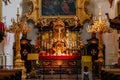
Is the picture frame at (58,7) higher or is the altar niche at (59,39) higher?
the picture frame at (58,7)

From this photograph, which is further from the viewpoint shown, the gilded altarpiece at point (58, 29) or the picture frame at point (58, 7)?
the picture frame at point (58, 7)

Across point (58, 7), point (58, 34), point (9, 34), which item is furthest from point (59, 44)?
point (9, 34)

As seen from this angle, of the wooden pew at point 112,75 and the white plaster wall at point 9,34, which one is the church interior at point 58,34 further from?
the wooden pew at point 112,75

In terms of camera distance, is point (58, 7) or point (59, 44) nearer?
point (59, 44)

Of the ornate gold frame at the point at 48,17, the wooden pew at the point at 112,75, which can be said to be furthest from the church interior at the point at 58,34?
the wooden pew at the point at 112,75

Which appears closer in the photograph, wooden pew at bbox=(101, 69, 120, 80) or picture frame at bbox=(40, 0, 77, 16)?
wooden pew at bbox=(101, 69, 120, 80)

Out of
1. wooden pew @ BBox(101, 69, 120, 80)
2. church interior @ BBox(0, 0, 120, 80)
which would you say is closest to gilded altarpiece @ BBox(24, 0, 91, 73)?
church interior @ BBox(0, 0, 120, 80)

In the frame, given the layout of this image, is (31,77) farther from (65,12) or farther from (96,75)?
(65,12)

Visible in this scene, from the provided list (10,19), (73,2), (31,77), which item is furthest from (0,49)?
(73,2)

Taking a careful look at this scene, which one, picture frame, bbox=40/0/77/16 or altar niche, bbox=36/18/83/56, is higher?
picture frame, bbox=40/0/77/16

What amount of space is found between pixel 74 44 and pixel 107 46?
2.33m

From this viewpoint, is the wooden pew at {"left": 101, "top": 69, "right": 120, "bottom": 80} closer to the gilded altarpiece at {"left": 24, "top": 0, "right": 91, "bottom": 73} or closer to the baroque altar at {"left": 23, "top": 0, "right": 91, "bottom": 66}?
the gilded altarpiece at {"left": 24, "top": 0, "right": 91, "bottom": 73}

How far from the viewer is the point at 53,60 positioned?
2548 centimetres

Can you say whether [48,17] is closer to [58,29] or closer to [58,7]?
[58,7]
